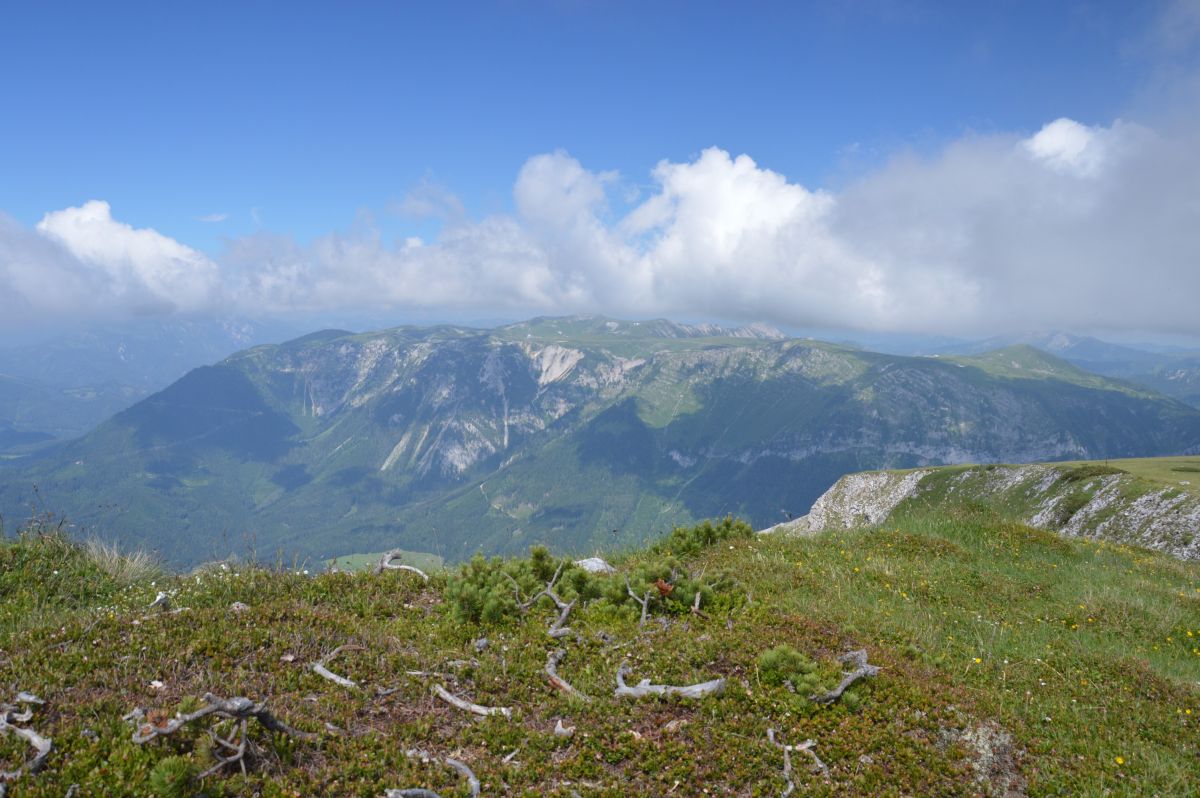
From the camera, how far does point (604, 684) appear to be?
29.0 ft

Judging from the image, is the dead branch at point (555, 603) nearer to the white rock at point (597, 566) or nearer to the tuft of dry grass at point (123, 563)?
the white rock at point (597, 566)

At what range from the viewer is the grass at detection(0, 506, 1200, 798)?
6801 mm

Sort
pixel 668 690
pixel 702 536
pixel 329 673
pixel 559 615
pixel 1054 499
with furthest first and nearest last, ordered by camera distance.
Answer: pixel 1054 499, pixel 702 536, pixel 559 615, pixel 668 690, pixel 329 673

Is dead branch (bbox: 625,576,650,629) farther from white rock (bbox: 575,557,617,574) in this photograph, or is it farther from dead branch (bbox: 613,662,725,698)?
white rock (bbox: 575,557,617,574)

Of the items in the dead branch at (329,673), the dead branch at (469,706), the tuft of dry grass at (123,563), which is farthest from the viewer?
the tuft of dry grass at (123,563)

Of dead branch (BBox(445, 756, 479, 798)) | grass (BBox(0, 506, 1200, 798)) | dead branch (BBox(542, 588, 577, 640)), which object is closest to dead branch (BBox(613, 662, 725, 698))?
grass (BBox(0, 506, 1200, 798))

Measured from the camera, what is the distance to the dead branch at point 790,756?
7.00 meters

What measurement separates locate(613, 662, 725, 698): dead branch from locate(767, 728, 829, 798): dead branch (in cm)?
95

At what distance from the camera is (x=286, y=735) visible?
6.82 m

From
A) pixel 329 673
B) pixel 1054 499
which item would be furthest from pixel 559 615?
pixel 1054 499

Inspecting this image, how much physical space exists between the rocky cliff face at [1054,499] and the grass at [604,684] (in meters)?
10.4

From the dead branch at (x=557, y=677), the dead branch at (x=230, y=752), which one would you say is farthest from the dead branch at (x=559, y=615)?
the dead branch at (x=230, y=752)

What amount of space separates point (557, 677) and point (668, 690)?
1.68m

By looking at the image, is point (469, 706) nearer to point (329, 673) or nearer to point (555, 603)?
point (329, 673)
